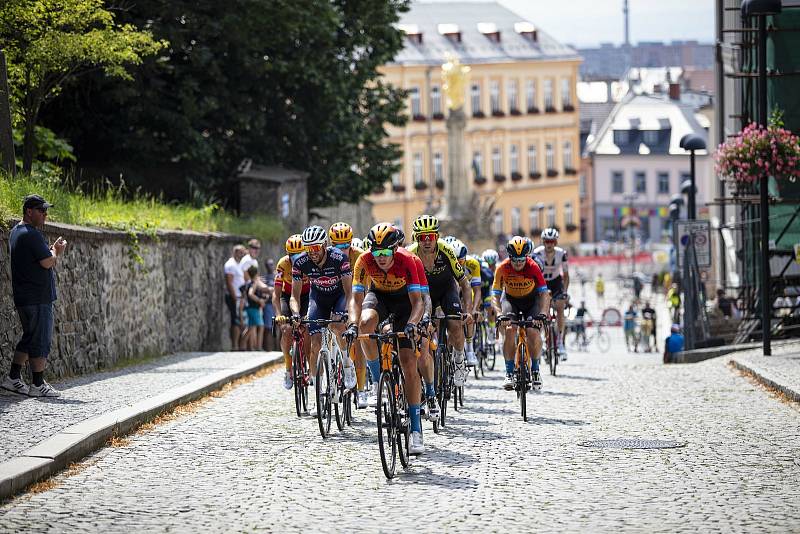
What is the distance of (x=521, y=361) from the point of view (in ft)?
54.0

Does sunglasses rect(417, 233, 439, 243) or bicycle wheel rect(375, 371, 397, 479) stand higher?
sunglasses rect(417, 233, 439, 243)

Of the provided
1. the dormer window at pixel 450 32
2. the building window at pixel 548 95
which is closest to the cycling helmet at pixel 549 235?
the dormer window at pixel 450 32

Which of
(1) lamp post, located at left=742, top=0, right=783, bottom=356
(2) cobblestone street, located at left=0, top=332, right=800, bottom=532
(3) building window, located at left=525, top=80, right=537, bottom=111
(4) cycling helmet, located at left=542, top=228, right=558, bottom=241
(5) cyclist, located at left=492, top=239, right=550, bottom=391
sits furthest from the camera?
(3) building window, located at left=525, top=80, right=537, bottom=111

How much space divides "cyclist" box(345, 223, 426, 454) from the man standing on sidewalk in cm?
386

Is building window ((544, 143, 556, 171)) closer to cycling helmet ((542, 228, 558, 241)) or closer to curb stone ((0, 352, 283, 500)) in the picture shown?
cycling helmet ((542, 228, 558, 241))

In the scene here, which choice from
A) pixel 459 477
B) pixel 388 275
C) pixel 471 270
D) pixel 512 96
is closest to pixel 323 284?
pixel 388 275

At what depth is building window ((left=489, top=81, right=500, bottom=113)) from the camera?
105688 millimetres

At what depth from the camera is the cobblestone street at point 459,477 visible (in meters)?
9.96

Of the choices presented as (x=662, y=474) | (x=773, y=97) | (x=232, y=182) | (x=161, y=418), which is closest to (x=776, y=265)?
(x=773, y=97)

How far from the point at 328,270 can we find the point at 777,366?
806cm

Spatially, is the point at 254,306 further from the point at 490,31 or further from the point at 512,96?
the point at 490,31

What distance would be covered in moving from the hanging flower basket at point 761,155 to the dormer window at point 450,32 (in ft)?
265

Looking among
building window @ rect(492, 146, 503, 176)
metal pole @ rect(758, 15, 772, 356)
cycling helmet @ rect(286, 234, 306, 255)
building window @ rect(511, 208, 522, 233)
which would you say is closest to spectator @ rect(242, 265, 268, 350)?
metal pole @ rect(758, 15, 772, 356)

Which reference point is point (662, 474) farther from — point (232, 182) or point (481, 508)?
point (232, 182)
